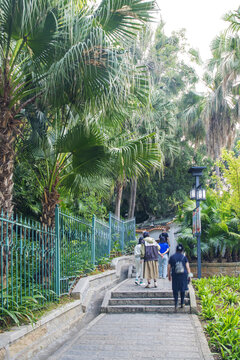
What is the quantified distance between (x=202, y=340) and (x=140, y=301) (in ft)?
10.0

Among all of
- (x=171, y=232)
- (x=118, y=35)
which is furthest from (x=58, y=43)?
(x=171, y=232)

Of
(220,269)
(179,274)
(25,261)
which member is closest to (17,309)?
(25,261)

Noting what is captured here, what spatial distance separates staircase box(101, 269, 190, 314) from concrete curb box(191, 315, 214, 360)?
3.09ft

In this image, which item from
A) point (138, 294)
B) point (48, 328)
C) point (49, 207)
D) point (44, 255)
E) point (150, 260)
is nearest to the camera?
point (48, 328)

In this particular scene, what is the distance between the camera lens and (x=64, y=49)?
6.15 meters

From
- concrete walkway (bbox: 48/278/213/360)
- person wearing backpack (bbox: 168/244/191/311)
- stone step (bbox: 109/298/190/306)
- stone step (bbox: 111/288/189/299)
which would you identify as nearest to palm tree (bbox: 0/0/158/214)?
concrete walkway (bbox: 48/278/213/360)

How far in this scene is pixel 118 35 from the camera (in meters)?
6.46

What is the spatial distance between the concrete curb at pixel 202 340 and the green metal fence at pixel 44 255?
2.62m

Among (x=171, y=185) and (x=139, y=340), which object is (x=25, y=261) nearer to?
(x=139, y=340)

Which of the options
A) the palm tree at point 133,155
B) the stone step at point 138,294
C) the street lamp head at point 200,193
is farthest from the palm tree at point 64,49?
the street lamp head at point 200,193

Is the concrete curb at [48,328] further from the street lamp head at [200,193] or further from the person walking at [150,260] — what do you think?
the street lamp head at [200,193]

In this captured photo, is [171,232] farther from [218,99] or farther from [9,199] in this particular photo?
[9,199]

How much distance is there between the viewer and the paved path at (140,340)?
5023 millimetres

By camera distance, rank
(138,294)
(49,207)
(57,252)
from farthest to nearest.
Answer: (138,294), (49,207), (57,252)
